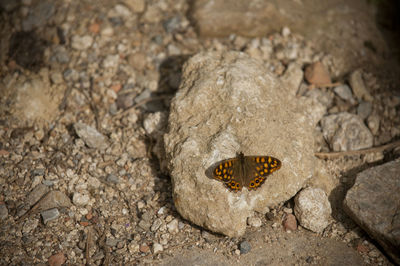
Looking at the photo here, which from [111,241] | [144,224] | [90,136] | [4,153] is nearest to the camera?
[111,241]

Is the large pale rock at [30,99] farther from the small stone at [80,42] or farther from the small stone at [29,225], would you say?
the small stone at [29,225]

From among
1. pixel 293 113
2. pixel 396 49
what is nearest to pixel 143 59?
pixel 293 113

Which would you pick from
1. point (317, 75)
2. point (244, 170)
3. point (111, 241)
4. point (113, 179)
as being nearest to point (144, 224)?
point (111, 241)

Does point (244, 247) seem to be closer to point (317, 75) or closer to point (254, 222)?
point (254, 222)

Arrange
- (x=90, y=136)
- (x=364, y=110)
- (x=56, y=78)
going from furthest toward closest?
(x=56, y=78) < (x=364, y=110) < (x=90, y=136)

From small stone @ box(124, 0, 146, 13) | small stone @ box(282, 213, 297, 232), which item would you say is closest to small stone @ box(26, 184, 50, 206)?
small stone @ box(282, 213, 297, 232)
